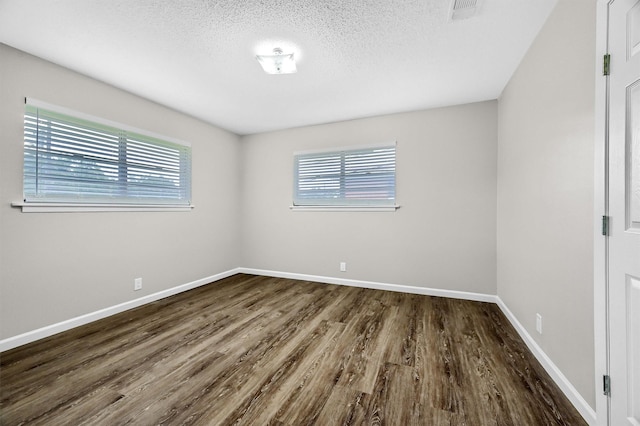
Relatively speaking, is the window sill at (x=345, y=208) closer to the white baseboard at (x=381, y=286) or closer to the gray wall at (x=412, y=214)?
the gray wall at (x=412, y=214)

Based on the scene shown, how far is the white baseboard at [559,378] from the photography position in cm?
136

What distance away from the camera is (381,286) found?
3.74 metres

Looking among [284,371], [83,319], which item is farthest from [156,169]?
[284,371]

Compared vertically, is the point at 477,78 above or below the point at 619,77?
above

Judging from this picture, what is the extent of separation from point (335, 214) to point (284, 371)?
8.29 ft

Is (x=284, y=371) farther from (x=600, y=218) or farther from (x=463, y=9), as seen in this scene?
(x=463, y=9)

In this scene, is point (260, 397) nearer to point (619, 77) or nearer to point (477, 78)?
point (619, 77)

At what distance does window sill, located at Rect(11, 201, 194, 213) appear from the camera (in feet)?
7.30

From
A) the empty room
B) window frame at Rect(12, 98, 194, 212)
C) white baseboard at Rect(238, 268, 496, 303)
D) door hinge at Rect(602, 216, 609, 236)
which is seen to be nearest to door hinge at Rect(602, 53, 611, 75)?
the empty room

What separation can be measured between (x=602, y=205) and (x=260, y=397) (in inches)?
84.5

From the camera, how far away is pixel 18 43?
209 centimetres

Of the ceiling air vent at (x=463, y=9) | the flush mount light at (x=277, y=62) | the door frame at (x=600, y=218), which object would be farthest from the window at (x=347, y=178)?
the door frame at (x=600, y=218)

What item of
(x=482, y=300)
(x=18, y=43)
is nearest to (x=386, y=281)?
(x=482, y=300)

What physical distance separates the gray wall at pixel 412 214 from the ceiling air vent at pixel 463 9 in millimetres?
1729
